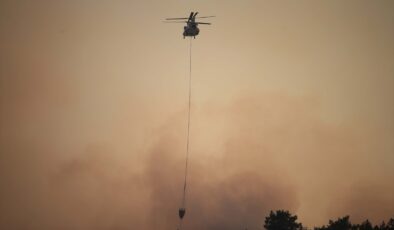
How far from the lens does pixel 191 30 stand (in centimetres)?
5694

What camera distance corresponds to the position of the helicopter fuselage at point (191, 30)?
56812mm

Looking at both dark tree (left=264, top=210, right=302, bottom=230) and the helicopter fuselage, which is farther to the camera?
dark tree (left=264, top=210, right=302, bottom=230)

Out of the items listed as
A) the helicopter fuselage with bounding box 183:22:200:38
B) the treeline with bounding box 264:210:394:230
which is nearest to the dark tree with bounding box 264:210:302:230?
the treeline with bounding box 264:210:394:230

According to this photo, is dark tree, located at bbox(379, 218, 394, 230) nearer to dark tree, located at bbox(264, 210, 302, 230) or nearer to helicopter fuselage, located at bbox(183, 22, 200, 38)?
dark tree, located at bbox(264, 210, 302, 230)

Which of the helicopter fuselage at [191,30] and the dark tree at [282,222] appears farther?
the dark tree at [282,222]

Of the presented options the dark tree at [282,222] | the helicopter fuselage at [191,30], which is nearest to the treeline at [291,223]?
the dark tree at [282,222]

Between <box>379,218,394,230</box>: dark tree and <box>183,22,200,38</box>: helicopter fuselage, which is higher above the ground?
<box>183,22,200,38</box>: helicopter fuselage

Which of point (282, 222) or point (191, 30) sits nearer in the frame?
point (191, 30)

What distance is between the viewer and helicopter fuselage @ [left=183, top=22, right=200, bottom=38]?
56812 millimetres

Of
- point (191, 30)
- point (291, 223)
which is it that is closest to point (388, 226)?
point (291, 223)

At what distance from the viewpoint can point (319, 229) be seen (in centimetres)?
7075

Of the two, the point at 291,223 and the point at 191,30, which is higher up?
the point at 191,30

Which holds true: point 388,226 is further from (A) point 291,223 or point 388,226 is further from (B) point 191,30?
(B) point 191,30

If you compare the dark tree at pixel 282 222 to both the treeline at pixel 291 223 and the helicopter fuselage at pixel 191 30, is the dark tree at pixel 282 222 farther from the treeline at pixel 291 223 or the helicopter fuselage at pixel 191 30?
the helicopter fuselage at pixel 191 30
